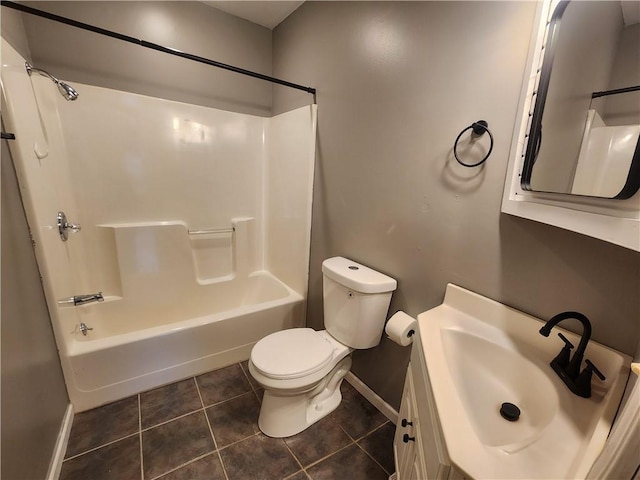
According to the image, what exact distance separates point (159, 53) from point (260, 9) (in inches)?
31.1

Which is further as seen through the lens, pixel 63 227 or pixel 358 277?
pixel 63 227

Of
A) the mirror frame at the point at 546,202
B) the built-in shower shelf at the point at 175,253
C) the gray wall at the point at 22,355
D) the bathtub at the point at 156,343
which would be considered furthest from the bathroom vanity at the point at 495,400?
the built-in shower shelf at the point at 175,253

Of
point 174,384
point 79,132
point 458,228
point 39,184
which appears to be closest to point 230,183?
point 79,132

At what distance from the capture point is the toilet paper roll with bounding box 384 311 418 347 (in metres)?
1.27

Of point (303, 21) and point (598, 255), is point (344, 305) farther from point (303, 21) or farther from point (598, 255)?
point (303, 21)

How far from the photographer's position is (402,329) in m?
1.27

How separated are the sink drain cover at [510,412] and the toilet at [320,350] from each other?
678 millimetres

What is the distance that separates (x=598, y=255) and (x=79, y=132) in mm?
2614

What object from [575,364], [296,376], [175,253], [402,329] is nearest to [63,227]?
[175,253]

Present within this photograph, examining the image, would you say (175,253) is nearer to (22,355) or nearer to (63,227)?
(63,227)

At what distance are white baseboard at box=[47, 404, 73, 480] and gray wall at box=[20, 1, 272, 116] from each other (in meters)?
1.91

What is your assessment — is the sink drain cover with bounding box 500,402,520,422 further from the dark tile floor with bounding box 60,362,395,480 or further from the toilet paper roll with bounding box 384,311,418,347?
the dark tile floor with bounding box 60,362,395,480

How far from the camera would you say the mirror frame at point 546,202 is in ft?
1.86

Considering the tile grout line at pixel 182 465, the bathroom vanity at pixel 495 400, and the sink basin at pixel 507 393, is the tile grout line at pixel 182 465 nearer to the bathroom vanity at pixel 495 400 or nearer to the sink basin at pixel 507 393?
the bathroom vanity at pixel 495 400
